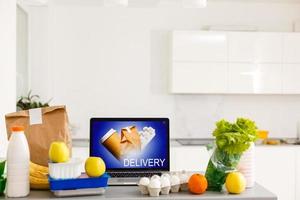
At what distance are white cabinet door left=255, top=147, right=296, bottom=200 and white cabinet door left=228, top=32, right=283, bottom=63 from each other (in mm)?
1002

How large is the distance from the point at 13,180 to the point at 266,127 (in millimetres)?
3745

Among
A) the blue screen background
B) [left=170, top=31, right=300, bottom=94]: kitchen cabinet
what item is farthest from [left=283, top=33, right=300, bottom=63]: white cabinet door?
the blue screen background

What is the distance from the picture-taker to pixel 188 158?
13.3 ft

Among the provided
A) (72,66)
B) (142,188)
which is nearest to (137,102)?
(72,66)

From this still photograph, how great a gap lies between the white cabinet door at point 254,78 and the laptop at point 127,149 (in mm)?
2616

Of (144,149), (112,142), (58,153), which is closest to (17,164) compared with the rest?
(58,153)

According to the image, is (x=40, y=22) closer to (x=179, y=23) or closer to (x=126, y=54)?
→ (x=126, y=54)

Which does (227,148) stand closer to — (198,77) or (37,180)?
(37,180)

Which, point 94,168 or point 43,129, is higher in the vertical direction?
point 43,129

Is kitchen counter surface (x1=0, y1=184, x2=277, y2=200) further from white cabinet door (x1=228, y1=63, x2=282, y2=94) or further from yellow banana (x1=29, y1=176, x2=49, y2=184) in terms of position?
white cabinet door (x1=228, y1=63, x2=282, y2=94)

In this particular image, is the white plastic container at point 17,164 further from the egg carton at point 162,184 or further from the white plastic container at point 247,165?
the white plastic container at point 247,165

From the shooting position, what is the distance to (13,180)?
152 cm

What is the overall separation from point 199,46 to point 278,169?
1564 mm

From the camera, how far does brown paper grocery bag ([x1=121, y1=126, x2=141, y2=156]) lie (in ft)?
6.09
